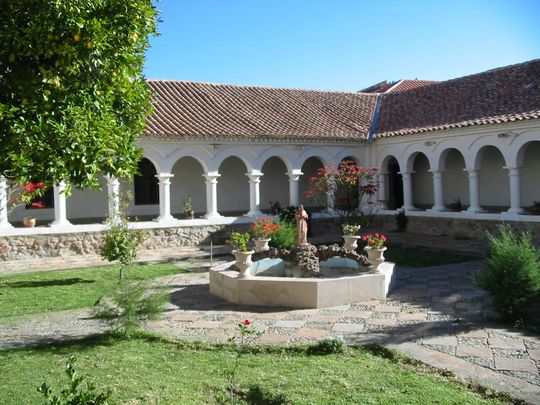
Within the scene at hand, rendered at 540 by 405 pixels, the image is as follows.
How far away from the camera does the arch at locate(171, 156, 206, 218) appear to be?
20.4 m

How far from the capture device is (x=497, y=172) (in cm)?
1864

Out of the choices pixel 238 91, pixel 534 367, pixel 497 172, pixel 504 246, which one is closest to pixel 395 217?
pixel 497 172

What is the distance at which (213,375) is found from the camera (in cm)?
576

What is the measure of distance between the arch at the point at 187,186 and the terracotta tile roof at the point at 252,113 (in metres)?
2.30

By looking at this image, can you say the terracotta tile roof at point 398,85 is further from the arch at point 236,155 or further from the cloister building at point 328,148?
the arch at point 236,155

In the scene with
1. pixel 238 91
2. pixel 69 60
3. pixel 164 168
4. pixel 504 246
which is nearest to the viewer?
pixel 69 60

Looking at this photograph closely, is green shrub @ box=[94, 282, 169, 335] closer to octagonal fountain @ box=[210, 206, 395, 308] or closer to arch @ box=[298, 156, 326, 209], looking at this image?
octagonal fountain @ box=[210, 206, 395, 308]

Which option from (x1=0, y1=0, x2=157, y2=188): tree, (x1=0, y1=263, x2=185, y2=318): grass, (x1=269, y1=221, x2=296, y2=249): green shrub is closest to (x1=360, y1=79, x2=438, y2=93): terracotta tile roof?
(x1=269, y1=221, x2=296, y2=249): green shrub

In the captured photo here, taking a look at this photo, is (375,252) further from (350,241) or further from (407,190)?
(407,190)

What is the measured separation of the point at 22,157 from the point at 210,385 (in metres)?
2.92

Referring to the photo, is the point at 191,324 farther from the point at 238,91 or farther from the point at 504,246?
the point at 238,91

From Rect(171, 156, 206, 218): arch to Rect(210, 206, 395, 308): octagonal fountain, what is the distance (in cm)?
1023

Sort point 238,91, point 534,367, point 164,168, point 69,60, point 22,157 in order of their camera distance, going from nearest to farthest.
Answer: point 22,157
point 69,60
point 534,367
point 164,168
point 238,91

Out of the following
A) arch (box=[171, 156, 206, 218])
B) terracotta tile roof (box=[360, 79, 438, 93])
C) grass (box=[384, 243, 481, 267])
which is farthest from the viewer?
terracotta tile roof (box=[360, 79, 438, 93])
